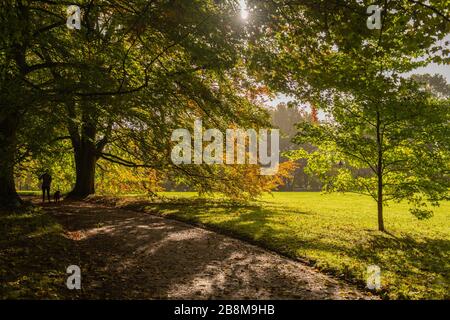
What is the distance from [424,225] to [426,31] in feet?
38.9

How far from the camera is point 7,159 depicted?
884cm

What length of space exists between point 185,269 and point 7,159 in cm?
506

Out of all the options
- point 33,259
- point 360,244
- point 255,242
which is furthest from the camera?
point 360,244

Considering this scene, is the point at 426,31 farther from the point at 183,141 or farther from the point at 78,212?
the point at 78,212

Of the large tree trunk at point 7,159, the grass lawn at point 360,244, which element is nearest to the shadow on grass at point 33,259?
the large tree trunk at point 7,159

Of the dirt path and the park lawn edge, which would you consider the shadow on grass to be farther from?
the park lawn edge

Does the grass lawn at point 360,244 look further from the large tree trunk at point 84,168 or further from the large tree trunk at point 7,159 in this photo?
the large tree trunk at point 84,168

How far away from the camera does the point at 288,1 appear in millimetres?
7430

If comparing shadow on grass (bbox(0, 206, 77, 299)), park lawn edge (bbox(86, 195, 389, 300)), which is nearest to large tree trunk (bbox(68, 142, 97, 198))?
park lawn edge (bbox(86, 195, 389, 300))

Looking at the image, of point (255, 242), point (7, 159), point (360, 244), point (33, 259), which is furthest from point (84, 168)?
point (360, 244)

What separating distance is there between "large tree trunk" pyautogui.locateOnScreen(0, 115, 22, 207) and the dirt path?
100 inches

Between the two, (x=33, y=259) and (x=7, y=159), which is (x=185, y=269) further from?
(x=7, y=159)

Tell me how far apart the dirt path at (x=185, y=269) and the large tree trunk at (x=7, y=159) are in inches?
100

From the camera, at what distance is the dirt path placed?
20.7 feet
